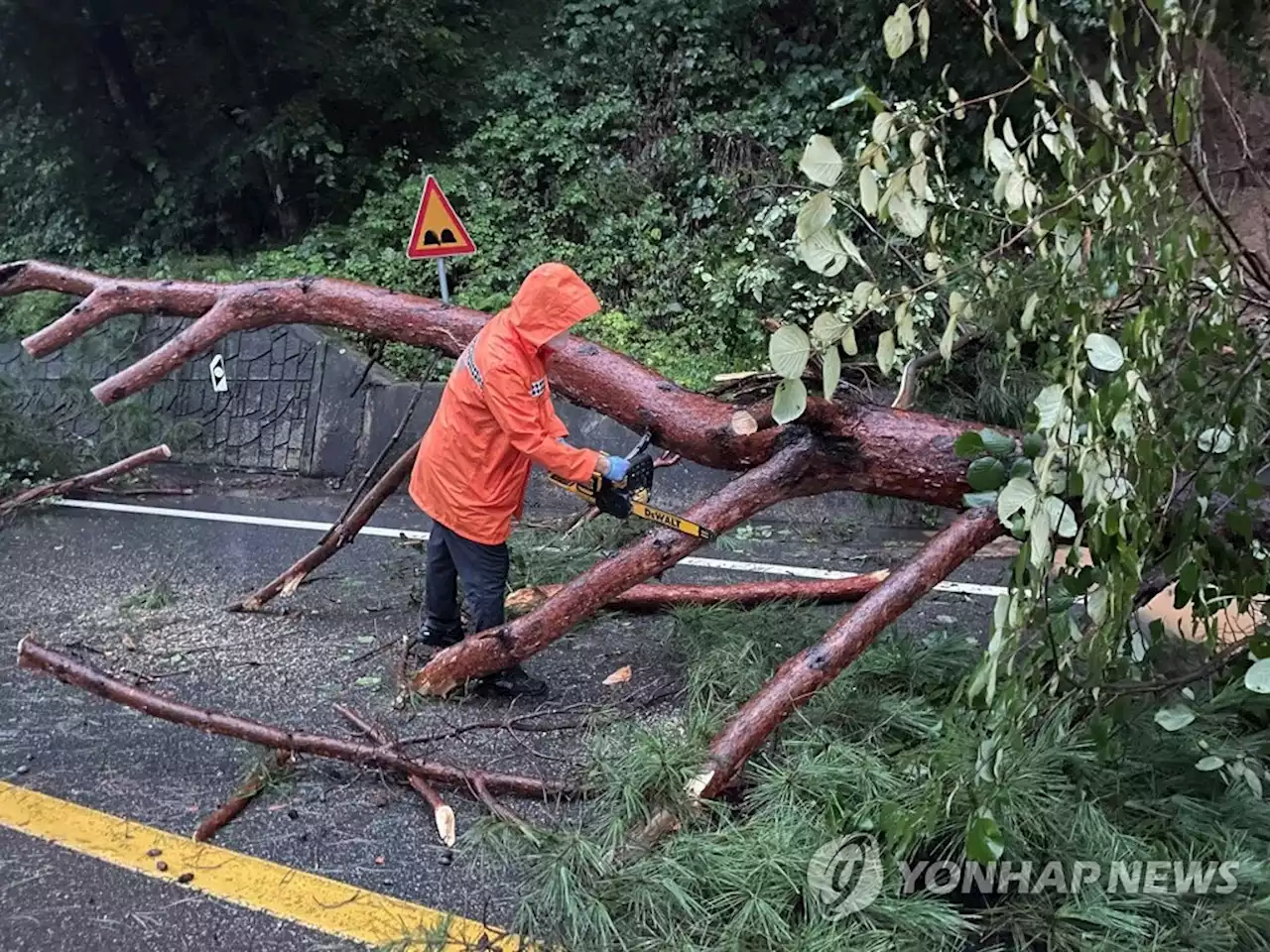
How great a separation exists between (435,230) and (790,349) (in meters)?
6.27

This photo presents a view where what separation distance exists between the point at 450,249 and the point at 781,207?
8.41ft

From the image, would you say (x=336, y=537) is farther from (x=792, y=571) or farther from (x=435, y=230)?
(x=435, y=230)

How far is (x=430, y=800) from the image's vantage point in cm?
288

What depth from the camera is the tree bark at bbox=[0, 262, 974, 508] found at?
324cm

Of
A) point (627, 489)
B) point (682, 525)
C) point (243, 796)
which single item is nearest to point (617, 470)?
point (627, 489)

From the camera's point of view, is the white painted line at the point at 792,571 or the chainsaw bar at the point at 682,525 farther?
the white painted line at the point at 792,571

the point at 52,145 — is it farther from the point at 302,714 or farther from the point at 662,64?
the point at 302,714

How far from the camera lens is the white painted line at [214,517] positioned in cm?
627

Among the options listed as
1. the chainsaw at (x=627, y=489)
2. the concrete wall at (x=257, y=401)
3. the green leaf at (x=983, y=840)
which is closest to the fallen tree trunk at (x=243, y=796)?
the chainsaw at (x=627, y=489)

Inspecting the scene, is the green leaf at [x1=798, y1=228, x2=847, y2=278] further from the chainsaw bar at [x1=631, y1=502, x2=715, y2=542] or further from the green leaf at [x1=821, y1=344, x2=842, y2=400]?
the chainsaw bar at [x1=631, y1=502, x2=715, y2=542]

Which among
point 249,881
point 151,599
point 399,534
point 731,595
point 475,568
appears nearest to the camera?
point 249,881

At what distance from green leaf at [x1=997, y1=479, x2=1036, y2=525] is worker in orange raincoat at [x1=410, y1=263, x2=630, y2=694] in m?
2.00

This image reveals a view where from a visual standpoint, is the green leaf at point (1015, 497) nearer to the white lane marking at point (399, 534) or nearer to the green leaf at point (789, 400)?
the green leaf at point (789, 400)

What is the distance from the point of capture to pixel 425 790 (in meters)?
2.92
